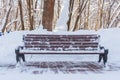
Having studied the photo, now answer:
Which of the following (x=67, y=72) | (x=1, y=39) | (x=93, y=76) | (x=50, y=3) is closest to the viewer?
(x=93, y=76)

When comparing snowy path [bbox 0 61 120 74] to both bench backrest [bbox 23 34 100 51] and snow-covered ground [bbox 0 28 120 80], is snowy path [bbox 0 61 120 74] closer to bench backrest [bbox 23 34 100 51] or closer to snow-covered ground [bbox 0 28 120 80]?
snow-covered ground [bbox 0 28 120 80]

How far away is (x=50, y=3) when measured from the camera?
15.7 metres

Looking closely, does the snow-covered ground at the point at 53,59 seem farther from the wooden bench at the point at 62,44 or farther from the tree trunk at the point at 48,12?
the tree trunk at the point at 48,12

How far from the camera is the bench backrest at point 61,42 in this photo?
30.9ft

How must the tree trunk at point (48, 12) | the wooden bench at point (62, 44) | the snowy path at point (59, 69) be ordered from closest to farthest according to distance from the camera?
the snowy path at point (59, 69), the wooden bench at point (62, 44), the tree trunk at point (48, 12)

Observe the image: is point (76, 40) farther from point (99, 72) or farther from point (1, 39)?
point (1, 39)

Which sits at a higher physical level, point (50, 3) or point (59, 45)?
point (50, 3)

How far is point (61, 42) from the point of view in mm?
9578

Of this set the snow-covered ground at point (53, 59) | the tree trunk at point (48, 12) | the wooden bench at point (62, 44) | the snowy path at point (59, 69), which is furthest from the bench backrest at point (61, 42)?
the tree trunk at point (48, 12)

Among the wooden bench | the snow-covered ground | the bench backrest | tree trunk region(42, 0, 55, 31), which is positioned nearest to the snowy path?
the snow-covered ground

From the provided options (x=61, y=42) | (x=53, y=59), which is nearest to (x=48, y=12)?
(x=53, y=59)

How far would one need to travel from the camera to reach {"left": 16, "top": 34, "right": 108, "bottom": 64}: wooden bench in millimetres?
9271

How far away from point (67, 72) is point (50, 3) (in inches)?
316

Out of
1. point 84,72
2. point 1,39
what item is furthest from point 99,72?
point 1,39
